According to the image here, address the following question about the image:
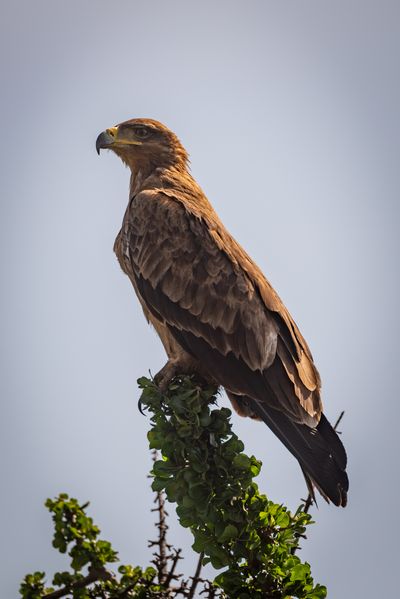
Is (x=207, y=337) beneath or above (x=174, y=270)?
beneath

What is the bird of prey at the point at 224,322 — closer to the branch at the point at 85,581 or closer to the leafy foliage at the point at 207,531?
the leafy foliage at the point at 207,531

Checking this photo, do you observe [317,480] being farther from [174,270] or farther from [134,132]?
[134,132]

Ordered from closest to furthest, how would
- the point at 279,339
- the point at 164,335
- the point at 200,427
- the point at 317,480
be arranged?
the point at 200,427 → the point at 317,480 → the point at 279,339 → the point at 164,335

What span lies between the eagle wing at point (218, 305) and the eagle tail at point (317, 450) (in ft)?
0.23

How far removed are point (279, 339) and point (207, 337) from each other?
0.56 meters

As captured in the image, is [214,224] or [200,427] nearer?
[200,427]

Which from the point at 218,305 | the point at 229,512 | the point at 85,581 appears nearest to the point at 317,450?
the point at 229,512

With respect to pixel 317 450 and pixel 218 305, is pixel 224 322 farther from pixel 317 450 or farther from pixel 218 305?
pixel 317 450

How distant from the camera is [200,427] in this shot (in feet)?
18.6

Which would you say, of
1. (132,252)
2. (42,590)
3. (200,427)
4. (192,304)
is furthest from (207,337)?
(42,590)

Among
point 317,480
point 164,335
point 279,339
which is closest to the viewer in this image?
point 317,480

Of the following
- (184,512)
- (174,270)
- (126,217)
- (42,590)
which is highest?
(126,217)

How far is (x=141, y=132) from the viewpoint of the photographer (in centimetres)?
884

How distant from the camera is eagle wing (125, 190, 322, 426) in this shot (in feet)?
22.6
